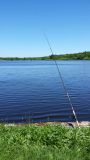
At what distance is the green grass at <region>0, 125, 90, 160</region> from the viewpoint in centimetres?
866

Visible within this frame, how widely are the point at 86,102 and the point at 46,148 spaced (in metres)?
24.2

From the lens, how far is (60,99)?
35281 mm

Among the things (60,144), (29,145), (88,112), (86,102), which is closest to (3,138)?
(29,145)

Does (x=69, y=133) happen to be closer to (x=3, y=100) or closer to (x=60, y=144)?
(x=60, y=144)

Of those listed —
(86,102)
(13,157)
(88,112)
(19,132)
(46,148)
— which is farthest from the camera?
(86,102)

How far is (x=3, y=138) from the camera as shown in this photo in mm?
10398

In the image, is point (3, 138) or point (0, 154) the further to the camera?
point (3, 138)

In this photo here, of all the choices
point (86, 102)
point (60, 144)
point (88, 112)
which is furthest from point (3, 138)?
point (86, 102)

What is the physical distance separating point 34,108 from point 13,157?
20.8m

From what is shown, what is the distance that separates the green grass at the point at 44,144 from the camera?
866 cm

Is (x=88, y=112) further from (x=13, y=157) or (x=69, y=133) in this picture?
(x=13, y=157)

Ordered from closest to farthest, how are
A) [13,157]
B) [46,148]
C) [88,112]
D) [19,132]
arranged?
[13,157], [46,148], [19,132], [88,112]

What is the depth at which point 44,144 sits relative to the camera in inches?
398

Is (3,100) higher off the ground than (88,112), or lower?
higher
